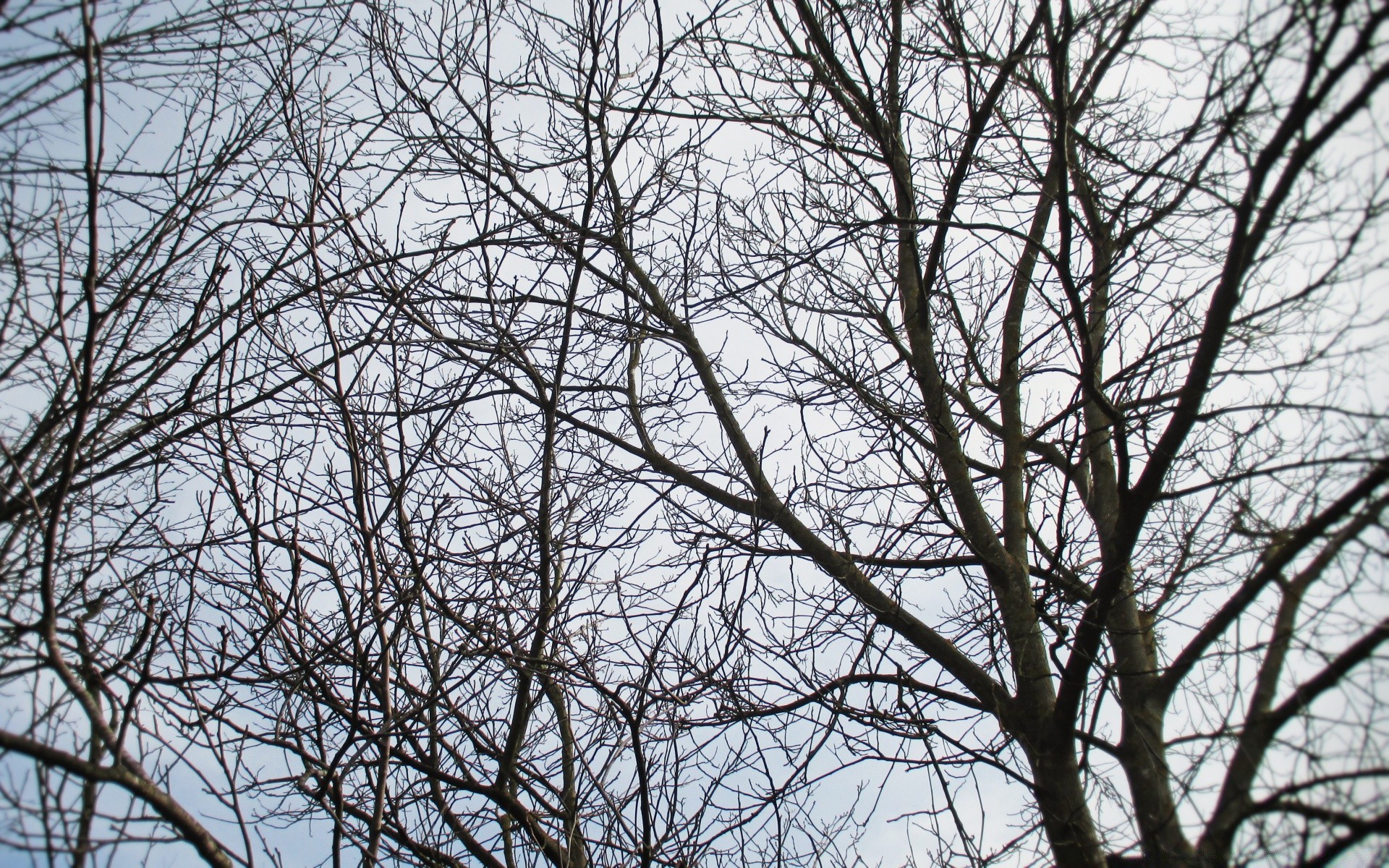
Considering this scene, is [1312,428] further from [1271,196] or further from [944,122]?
[944,122]

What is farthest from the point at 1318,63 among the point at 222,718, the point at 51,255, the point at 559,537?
the point at 51,255

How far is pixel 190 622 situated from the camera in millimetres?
2727

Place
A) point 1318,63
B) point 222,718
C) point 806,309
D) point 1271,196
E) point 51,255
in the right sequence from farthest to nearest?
point 806,309 → point 51,255 → point 222,718 → point 1271,196 → point 1318,63

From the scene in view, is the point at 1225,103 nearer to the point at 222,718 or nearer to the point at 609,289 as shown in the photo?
the point at 609,289

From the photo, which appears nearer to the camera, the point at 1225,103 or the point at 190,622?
the point at 1225,103

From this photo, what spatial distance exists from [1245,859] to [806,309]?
3.00 m

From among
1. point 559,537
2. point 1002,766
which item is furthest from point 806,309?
point 1002,766

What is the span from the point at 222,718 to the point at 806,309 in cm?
318

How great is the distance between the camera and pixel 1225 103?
226 cm

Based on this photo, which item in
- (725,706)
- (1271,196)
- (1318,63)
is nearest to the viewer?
(1318,63)

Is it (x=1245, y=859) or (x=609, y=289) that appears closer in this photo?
(x=1245, y=859)

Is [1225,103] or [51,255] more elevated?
[51,255]

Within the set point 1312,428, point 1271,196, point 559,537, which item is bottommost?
point 1312,428

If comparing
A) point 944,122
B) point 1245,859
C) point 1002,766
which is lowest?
point 1245,859
